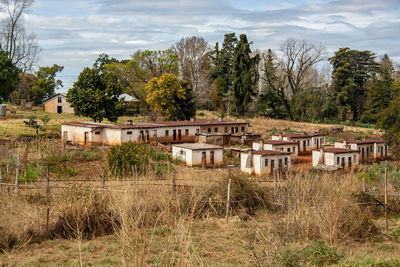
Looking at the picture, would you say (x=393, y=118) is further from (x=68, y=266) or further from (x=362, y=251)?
Result: (x=68, y=266)

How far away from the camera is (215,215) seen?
15.1m

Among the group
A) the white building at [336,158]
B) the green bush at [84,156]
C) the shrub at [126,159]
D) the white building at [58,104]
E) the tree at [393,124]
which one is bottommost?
the white building at [336,158]

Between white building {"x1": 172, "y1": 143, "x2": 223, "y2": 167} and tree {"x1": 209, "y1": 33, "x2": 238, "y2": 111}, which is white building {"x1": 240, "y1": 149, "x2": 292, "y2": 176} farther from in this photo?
tree {"x1": 209, "y1": 33, "x2": 238, "y2": 111}

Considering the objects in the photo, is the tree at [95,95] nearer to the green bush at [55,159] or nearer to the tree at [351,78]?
the green bush at [55,159]

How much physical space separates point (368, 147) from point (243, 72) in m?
30.3

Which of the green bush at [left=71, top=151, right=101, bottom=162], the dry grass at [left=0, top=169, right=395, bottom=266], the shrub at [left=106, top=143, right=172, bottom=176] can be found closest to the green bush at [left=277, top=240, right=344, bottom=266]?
the dry grass at [left=0, top=169, right=395, bottom=266]

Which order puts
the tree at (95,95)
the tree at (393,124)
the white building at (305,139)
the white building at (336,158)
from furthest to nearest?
the tree at (95,95), the white building at (305,139), the white building at (336,158), the tree at (393,124)

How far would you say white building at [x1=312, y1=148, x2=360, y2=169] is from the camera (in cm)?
3152

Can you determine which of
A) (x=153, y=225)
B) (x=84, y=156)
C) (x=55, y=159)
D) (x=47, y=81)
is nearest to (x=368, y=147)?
(x=84, y=156)

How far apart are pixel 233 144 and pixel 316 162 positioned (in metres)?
10.8

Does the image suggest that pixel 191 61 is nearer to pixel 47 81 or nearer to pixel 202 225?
pixel 47 81

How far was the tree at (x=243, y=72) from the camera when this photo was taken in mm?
64625

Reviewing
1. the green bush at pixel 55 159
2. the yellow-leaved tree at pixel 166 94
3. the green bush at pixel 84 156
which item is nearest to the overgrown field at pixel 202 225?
the green bush at pixel 55 159

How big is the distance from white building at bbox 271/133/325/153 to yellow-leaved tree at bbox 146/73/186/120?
15.0 m
